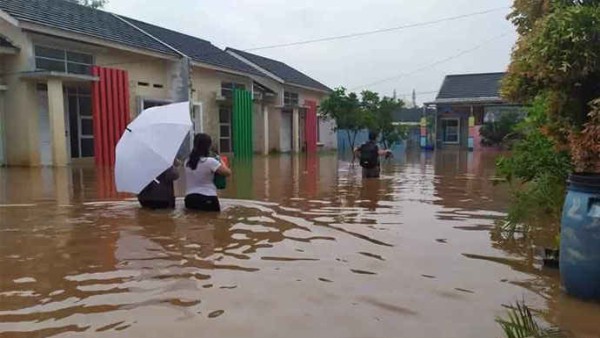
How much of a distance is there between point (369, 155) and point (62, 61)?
10.2 metres

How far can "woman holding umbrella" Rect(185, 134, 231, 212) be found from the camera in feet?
23.7

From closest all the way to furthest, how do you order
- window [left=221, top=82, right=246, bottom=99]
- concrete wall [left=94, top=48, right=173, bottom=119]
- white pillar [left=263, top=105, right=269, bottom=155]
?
concrete wall [left=94, top=48, right=173, bottom=119], window [left=221, top=82, right=246, bottom=99], white pillar [left=263, top=105, right=269, bottom=155]

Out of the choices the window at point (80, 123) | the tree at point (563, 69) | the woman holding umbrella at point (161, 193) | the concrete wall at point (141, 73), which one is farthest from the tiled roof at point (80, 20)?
the tree at point (563, 69)

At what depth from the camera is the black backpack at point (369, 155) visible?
39.8 feet

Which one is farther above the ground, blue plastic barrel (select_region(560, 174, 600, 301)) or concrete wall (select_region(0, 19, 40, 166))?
concrete wall (select_region(0, 19, 40, 166))

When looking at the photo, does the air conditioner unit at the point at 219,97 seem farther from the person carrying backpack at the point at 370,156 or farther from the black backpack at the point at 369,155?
the black backpack at the point at 369,155

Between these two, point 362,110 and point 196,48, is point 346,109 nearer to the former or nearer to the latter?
point 362,110

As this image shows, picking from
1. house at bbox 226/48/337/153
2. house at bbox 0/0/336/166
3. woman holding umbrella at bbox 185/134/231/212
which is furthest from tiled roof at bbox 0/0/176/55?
woman holding umbrella at bbox 185/134/231/212

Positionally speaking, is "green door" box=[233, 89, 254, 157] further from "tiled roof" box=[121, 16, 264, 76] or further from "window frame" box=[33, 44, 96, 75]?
"window frame" box=[33, 44, 96, 75]

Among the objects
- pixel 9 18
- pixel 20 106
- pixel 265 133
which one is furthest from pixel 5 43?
pixel 265 133

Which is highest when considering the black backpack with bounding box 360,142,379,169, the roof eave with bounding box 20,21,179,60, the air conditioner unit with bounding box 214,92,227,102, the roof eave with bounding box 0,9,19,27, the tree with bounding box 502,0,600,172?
the roof eave with bounding box 0,9,19,27

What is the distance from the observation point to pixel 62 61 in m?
16.7

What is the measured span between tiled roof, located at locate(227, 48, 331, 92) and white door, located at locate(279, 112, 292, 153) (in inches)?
73.1

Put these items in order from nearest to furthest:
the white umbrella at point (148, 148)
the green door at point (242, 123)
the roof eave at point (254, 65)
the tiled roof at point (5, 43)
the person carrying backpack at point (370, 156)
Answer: the white umbrella at point (148, 148) < the person carrying backpack at point (370, 156) < the tiled roof at point (5, 43) < the green door at point (242, 123) < the roof eave at point (254, 65)
